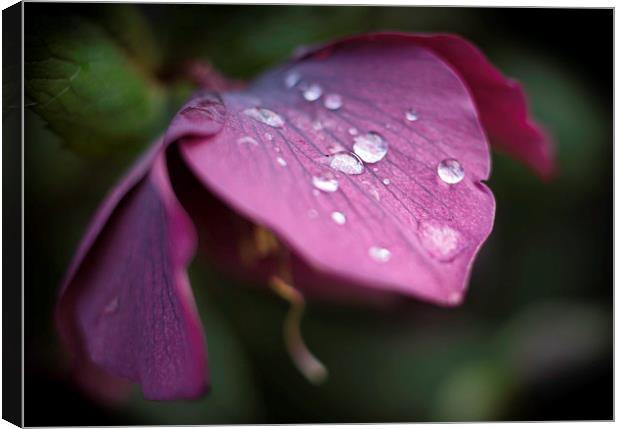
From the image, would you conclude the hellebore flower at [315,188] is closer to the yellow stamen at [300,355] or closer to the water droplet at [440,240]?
the water droplet at [440,240]

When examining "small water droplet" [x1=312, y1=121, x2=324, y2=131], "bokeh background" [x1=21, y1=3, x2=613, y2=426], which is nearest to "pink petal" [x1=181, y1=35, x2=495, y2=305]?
"small water droplet" [x1=312, y1=121, x2=324, y2=131]

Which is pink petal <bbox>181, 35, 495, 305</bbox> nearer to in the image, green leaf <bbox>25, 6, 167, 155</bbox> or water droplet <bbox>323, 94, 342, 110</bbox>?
water droplet <bbox>323, 94, 342, 110</bbox>

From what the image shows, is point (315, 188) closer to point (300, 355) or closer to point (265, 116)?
point (265, 116)

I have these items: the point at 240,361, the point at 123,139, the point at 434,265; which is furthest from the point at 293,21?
the point at 434,265

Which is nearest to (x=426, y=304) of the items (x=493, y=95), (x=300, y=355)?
(x=300, y=355)

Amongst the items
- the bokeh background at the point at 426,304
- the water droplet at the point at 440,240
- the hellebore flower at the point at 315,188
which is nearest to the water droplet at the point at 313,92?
the hellebore flower at the point at 315,188
